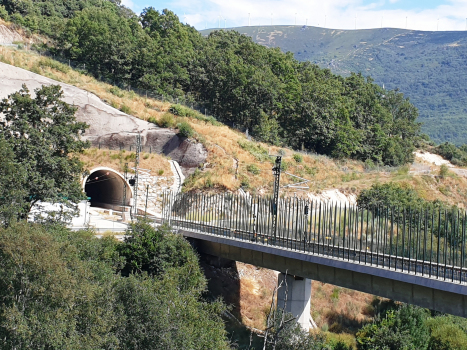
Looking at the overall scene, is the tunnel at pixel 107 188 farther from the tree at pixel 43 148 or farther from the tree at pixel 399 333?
the tree at pixel 399 333

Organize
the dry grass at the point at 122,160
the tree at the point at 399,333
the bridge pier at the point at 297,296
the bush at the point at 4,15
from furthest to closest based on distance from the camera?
1. the bush at the point at 4,15
2. the dry grass at the point at 122,160
3. the tree at the point at 399,333
4. the bridge pier at the point at 297,296

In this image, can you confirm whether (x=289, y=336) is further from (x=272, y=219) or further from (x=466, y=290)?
(x=466, y=290)

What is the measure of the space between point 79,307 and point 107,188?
29317 mm

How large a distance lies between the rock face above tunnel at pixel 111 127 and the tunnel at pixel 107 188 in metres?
4.69

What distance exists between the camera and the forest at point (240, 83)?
65.1 meters

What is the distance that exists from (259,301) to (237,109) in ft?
117

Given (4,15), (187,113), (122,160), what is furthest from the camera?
(4,15)

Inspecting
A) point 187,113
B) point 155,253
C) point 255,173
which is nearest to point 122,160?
point 255,173

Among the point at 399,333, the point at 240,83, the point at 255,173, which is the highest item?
the point at 240,83

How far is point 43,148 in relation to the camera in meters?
31.0

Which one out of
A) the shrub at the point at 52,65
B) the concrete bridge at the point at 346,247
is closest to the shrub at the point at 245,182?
the concrete bridge at the point at 346,247

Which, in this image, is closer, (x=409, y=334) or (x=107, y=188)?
(x=409, y=334)

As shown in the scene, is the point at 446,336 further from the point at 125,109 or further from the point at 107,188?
the point at 125,109

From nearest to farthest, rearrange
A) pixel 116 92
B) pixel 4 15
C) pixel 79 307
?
pixel 79 307, pixel 116 92, pixel 4 15
